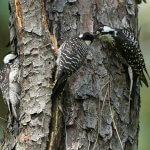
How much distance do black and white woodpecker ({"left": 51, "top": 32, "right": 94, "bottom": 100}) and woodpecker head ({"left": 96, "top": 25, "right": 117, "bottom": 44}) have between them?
0.07 m

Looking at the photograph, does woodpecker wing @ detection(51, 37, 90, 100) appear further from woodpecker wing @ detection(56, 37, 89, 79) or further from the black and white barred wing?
the black and white barred wing

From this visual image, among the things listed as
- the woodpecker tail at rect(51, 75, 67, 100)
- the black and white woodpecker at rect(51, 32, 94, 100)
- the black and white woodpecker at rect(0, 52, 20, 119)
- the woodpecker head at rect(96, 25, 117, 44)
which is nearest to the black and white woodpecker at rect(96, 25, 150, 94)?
the woodpecker head at rect(96, 25, 117, 44)

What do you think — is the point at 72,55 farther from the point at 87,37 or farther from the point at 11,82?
the point at 11,82

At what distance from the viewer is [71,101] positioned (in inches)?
188

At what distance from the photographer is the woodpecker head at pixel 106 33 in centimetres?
489

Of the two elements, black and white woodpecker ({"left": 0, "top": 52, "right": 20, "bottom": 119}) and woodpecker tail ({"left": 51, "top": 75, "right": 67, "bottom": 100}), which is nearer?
woodpecker tail ({"left": 51, "top": 75, "right": 67, "bottom": 100})

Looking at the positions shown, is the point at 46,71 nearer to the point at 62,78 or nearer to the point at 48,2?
the point at 62,78

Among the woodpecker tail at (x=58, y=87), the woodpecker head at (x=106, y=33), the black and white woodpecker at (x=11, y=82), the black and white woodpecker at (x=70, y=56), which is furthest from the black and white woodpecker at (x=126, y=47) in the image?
the black and white woodpecker at (x=11, y=82)

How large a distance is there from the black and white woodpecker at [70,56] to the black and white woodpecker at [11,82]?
0.44 metres

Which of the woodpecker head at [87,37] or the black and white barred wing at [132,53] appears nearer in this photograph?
the woodpecker head at [87,37]

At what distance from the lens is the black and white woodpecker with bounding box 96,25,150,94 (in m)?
5.01

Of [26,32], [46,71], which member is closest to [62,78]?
[46,71]

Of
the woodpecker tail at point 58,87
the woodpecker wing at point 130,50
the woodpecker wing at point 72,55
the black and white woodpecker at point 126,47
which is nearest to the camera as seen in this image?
the woodpecker tail at point 58,87

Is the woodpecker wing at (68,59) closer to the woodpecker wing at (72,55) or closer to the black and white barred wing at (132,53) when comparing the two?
the woodpecker wing at (72,55)
